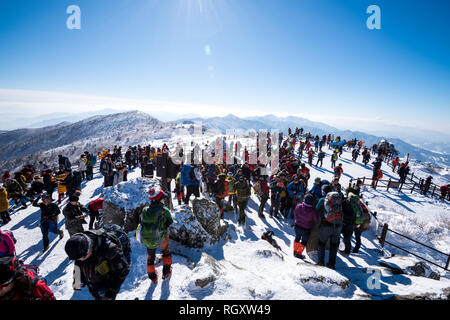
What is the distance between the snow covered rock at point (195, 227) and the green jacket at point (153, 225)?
161cm

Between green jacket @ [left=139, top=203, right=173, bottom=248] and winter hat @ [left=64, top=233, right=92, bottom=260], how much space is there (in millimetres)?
1351

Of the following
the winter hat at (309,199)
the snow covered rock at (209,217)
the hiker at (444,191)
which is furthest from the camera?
the hiker at (444,191)

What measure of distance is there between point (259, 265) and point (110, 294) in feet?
11.8

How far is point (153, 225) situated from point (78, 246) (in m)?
1.57

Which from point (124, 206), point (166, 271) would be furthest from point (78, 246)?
point (124, 206)

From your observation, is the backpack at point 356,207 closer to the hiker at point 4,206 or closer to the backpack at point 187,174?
the backpack at point 187,174

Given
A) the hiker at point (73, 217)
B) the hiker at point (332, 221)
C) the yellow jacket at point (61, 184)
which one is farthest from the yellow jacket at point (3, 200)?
the hiker at point (332, 221)

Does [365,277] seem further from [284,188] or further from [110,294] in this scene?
[110,294]

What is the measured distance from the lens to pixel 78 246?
9.09 ft

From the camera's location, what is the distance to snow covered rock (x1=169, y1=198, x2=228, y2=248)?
5930mm

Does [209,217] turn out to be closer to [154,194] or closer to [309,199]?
[154,194]

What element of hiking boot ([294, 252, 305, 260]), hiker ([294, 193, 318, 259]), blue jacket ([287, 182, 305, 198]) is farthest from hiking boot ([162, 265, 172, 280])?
blue jacket ([287, 182, 305, 198])

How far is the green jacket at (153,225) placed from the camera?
423 cm

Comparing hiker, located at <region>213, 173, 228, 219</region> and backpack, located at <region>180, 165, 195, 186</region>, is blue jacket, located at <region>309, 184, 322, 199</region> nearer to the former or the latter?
hiker, located at <region>213, 173, 228, 219</region>
